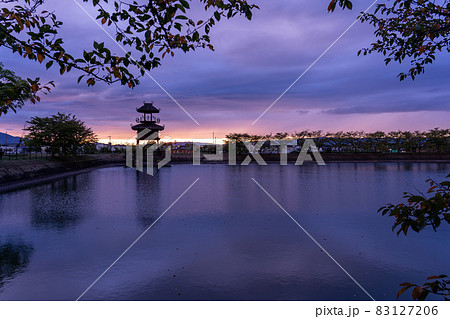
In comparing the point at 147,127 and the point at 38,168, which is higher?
the point at 147,127

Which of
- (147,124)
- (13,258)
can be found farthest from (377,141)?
(13,258)

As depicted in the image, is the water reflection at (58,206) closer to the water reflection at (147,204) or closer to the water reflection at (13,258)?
the water reflection at (13,258)

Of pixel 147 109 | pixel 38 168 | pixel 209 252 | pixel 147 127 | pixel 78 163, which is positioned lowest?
pixel 209 252

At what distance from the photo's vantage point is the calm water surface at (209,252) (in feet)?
24.1

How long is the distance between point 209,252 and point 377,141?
8276cm

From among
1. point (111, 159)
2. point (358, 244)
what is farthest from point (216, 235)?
point (111, 159)

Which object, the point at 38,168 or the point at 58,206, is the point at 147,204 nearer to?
the point at 58,206

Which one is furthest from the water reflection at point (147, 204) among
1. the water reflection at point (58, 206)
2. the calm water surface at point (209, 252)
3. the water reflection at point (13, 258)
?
the water reflection at point (13, 258)

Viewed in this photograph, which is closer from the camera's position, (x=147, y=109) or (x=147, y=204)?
(x=147, y=204)

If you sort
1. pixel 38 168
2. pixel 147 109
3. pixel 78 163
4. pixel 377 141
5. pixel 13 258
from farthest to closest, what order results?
1. pixel 377 141
2. pixel 147 109
3. pixel 78 163
4. pixel 38 168
5. pixel 13 258

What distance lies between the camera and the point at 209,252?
9.93 m

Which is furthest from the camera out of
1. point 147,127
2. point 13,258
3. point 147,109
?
point 147,109

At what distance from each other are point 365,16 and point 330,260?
22.8 ft

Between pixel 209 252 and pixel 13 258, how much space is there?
20.7 ft
